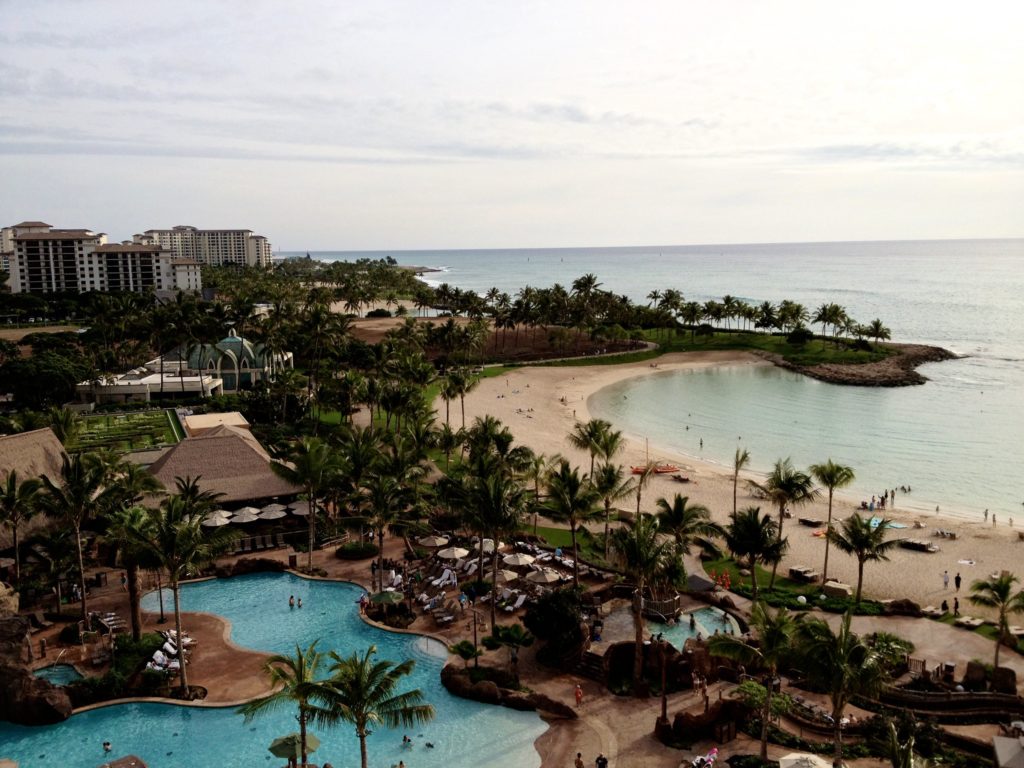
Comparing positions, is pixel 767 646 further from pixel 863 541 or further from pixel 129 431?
pixel 129 431

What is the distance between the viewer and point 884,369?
10300 cm

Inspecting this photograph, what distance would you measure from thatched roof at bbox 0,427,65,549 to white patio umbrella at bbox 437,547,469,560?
61.2 ft

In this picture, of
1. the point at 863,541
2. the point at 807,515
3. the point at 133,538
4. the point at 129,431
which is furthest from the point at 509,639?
the point at 129,431

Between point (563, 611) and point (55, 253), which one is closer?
point (563, 611)

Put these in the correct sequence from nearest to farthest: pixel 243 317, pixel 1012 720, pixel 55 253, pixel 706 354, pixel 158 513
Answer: pixel 1012 720 → pixel 158 513 → pixel 243 317 → pixel 706 354 → pixel 55 253

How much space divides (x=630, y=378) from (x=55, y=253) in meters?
→ 128

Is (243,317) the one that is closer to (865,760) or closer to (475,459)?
(475,459)

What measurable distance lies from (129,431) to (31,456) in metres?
20.4

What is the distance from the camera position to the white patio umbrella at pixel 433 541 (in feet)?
128

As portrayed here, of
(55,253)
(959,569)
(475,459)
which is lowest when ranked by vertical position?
(959,569)

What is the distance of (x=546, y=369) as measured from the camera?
106 metres

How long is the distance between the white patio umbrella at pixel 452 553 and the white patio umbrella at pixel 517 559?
194cm

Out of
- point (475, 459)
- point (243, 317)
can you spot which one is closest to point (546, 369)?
point (243, 317)

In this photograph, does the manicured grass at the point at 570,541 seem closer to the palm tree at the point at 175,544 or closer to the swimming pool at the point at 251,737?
the swimming pool at the point at 251,737
